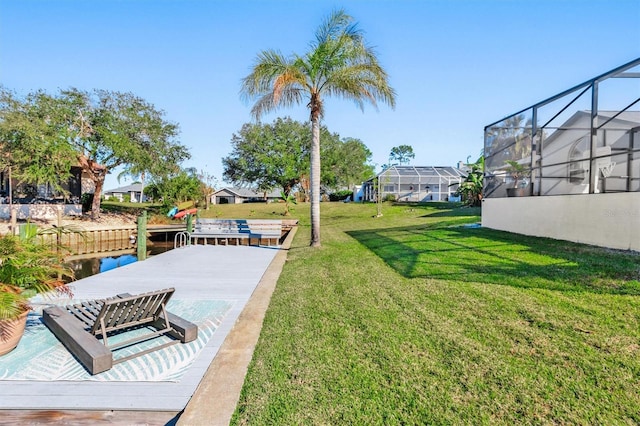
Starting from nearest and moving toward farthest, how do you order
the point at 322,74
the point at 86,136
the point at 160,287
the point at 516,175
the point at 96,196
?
the point at 160,287, the point at 322,74, the point at 516,175, the point at 86,136, the point at 96,196

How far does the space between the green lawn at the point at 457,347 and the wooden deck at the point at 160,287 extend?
61cm

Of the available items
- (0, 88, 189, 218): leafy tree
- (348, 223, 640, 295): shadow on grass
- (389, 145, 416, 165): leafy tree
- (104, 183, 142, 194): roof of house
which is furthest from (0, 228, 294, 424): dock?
(389, 145, 416, 165): leafy tree

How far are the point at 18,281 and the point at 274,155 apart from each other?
33.2 meters

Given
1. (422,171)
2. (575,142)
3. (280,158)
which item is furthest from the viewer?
(280,158)

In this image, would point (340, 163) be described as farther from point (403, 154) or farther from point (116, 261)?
point (403, 154)

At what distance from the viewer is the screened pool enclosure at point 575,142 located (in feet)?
24.3

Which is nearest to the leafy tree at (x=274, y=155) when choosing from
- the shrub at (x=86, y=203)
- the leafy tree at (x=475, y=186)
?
the shrub at (x=86, y=203)

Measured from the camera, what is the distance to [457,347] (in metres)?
3.13

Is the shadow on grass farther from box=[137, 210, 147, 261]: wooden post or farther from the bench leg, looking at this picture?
box=[137, 210, 147, 261]: wooden post

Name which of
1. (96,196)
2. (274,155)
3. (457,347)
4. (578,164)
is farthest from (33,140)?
(578,164)

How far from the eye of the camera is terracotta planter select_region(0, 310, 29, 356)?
326 cm

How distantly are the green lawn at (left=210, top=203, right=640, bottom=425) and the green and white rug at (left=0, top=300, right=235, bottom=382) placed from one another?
0.77 metres

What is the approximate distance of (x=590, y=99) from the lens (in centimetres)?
810

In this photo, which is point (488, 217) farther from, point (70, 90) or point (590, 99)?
point (70, 90)
